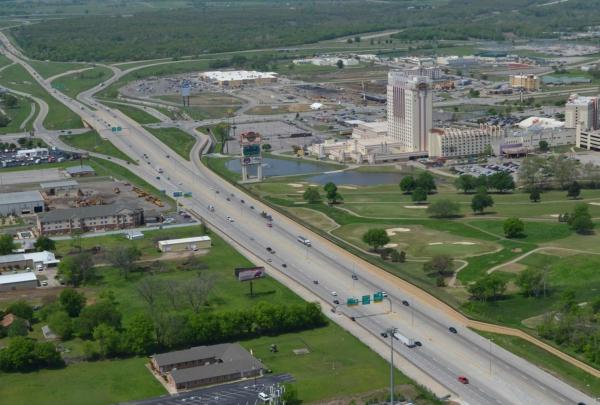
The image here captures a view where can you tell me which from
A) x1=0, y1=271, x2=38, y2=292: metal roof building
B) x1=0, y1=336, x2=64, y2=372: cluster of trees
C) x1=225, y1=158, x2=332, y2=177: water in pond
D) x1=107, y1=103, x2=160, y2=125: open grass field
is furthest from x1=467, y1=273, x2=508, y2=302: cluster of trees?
x1=107, y1=103, x2=160, y2=125: open grass field

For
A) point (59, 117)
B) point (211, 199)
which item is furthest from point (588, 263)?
point (59, 117)

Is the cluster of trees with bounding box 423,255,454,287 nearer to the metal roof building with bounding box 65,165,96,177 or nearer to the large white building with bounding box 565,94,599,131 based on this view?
the metal roof building with bounding box 65,165,96,177

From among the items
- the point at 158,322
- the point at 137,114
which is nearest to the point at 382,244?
the point at 158,322

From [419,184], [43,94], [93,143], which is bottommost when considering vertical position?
[419,184]

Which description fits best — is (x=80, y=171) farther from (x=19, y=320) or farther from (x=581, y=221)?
(x=581, y=221)

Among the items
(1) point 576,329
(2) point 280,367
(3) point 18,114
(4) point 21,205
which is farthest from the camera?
(3) point 18,114

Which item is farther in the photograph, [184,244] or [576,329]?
[184,244]

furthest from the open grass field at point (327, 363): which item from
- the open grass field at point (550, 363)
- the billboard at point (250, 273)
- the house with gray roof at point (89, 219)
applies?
the house with gray roof at point (89, 219)
